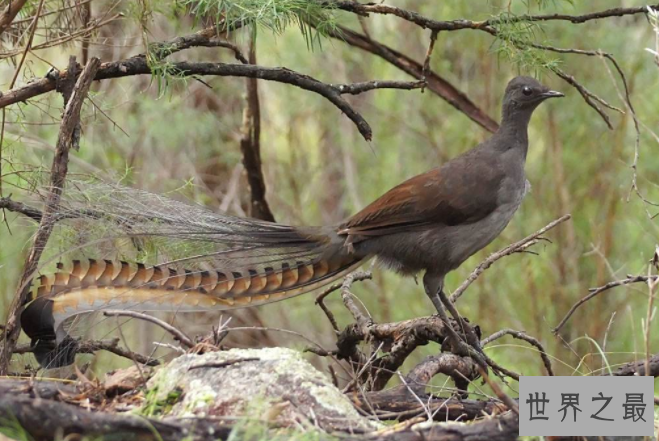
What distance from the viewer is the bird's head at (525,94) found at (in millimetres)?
4684

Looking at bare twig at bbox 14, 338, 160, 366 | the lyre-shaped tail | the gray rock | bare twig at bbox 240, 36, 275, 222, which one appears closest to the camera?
the gray rock

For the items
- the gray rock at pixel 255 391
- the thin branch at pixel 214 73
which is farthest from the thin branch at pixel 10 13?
the gray rock at pixel 255 391

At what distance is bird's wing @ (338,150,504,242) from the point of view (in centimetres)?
439

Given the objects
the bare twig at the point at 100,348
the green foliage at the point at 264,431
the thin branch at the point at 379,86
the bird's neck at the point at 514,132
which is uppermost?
the thin branch at the point at 379,86

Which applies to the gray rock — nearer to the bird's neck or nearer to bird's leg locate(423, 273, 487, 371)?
bird's leg locate(423, 273, 487, 371)

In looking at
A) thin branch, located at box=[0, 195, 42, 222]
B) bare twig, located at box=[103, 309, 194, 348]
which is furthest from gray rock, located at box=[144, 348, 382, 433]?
thin branch, located at box=[0, 195, 42, 222]

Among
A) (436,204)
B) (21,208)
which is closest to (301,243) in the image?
(436,204)

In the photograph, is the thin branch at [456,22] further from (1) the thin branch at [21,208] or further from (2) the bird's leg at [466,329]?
(1) the thin branch at [21,208]

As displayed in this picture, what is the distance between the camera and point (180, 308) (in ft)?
12.3

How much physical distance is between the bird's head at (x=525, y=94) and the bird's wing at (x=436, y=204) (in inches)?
17.1

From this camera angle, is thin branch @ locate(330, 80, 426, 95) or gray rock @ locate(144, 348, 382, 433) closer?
gray rock @ locate(144, 348, 382, 433)

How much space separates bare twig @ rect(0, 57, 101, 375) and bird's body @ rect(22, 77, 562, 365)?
0.13 meters

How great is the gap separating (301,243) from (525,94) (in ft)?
4.63

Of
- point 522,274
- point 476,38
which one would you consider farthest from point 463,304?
point 476,38
